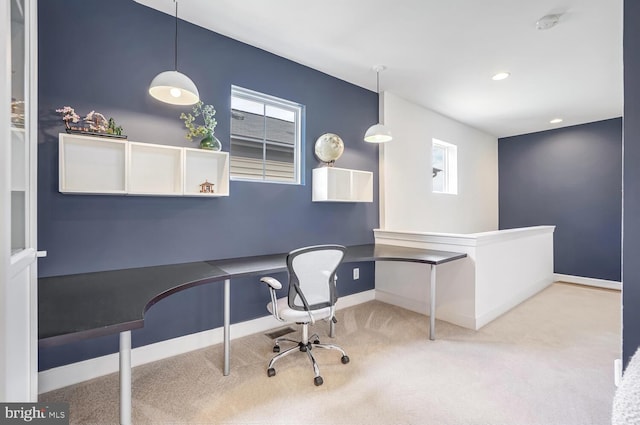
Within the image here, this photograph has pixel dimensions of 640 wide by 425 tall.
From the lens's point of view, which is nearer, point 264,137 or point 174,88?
point 174,88

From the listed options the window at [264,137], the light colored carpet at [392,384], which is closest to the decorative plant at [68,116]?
the window at [264,137]

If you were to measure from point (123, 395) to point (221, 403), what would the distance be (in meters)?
0.67

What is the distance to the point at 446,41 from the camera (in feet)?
8.68

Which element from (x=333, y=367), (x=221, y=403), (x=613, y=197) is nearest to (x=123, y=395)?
(x=221, y=403)

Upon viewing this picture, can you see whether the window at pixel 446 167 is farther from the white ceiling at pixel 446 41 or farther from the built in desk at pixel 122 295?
the built in desk at pixel 122 295

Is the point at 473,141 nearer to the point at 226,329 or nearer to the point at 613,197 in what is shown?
the point at 613,197

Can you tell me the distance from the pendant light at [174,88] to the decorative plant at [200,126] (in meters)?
0.24

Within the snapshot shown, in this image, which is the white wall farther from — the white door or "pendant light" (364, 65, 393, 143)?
the white door

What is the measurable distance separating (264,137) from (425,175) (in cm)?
256

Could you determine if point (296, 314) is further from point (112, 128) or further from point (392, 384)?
point (112, 128)

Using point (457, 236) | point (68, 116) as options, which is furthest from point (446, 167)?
point (68, 116)

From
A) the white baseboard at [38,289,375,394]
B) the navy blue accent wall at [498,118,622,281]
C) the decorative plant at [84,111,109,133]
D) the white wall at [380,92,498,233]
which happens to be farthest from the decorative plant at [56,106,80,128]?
the navy blue accent wall at [498,118,622,281]

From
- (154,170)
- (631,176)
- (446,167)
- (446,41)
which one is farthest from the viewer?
(446,167)

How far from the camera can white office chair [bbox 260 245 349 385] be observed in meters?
1.96
